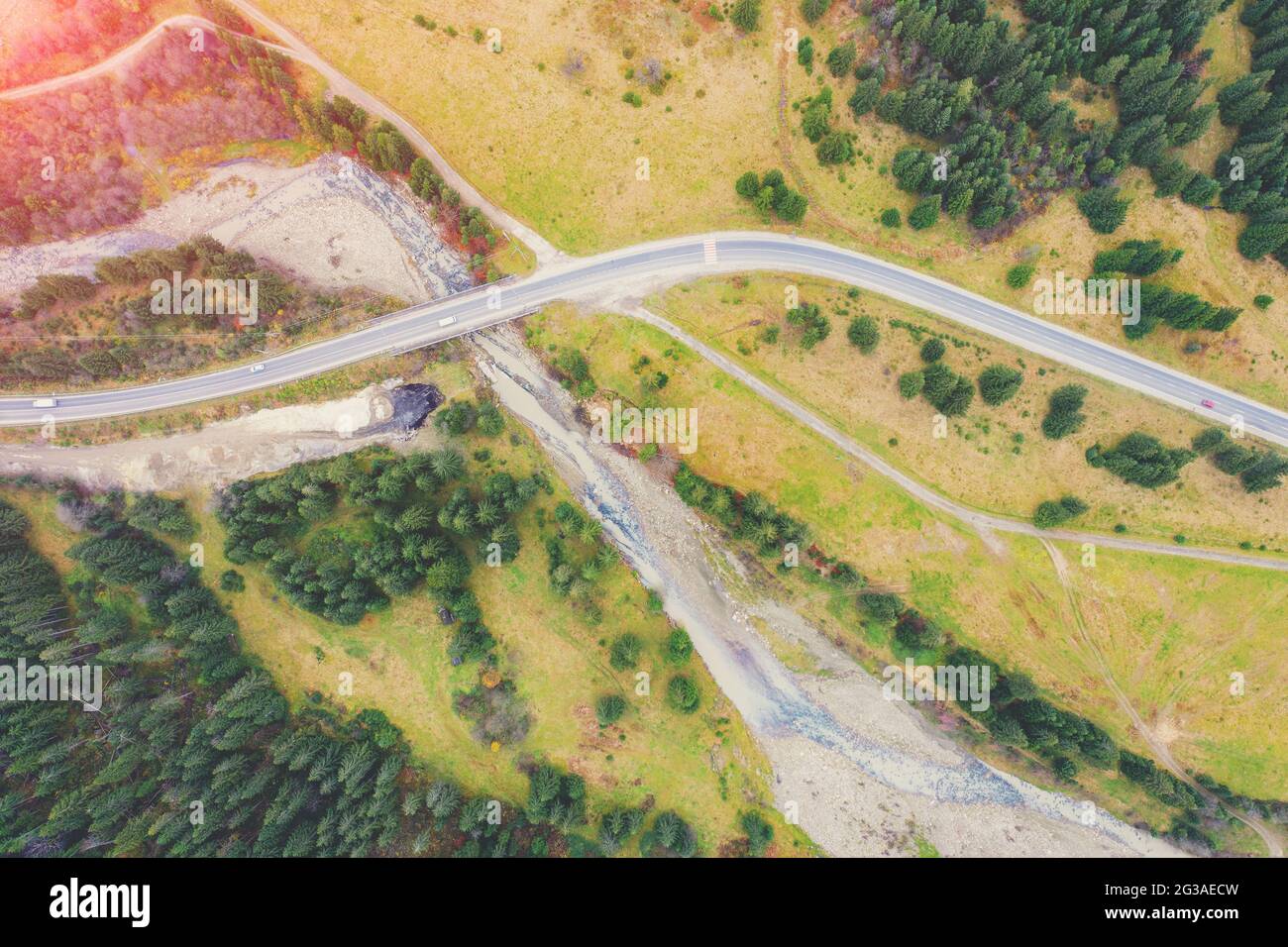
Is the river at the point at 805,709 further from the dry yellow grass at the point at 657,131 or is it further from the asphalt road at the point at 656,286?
the dry yellow grass at the point at 657,131

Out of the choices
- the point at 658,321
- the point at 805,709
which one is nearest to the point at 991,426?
the point at 658,321

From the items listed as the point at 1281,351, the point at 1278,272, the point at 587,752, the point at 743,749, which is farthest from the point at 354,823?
the point at 1278,272

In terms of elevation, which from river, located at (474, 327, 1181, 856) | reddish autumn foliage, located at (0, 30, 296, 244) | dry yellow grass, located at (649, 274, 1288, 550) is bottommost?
river, located at (474, 327, 1181, 856)

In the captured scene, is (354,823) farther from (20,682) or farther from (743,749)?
(743,749)

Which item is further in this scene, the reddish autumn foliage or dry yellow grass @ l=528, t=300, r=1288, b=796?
the reddish autumn foliage

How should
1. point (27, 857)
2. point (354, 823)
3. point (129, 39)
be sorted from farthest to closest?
point (129, 39) < point (354, 823) < point (27, 857)

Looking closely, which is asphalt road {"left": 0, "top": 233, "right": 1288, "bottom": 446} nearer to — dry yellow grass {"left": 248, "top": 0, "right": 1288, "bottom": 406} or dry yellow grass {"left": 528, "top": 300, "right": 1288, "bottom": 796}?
dry yellow grass {"left": 248, "top": 0, "right": 1288, "bottom": 406}

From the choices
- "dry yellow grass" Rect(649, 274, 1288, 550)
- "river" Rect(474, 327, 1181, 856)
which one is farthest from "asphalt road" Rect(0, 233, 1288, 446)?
"river" Rect(474, 327, 1181, 856)

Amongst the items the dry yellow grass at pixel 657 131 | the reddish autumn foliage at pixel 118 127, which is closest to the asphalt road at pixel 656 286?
the dry yellow grass at pixel 657 131
